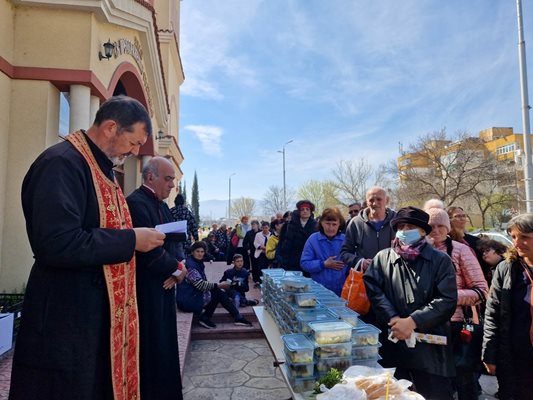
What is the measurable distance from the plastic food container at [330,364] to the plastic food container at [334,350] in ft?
0.08

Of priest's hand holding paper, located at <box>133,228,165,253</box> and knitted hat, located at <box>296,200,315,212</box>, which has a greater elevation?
knitted hat, located at <box>296,200,315,212</box>

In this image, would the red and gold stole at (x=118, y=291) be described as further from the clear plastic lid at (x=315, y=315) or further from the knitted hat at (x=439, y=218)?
the knitted hat at (x=439, y=218)

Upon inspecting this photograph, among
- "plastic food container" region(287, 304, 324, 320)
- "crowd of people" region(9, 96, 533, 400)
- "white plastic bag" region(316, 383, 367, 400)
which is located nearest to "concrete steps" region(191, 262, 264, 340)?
"crowd of people" region(9, 96, 533, 400)

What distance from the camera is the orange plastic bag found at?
3357mm

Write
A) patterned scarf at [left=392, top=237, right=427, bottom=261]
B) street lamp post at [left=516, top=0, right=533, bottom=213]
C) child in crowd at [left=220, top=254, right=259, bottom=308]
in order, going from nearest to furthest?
patterned scarf at [left=392, top=237, right=427, bottom=261] < child in crowd at [left=220, top=254, right=259, bottom=308] < street lamp post at [left=516, top=0, right=533, bottom=213]

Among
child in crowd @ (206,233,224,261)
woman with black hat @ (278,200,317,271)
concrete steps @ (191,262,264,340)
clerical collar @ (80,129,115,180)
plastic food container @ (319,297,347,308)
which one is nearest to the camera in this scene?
clerical collar @ (80,129,115,180)

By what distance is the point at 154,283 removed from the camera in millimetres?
2598

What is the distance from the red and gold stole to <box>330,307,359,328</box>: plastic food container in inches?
57.8

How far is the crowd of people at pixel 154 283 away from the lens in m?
1.59

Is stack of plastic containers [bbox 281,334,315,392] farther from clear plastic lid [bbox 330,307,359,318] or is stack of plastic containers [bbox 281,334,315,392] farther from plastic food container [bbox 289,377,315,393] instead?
clear plastic lid [bbox 330,307,359,318]

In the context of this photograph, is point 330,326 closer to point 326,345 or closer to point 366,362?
point 326,345

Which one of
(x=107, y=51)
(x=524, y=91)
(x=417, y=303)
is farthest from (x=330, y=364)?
(x=524, y=91)

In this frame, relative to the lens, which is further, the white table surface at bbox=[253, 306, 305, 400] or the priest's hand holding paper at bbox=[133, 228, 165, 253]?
the white table surface at bbox=[253, 306, 305, 400]

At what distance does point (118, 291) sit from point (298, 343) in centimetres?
123
